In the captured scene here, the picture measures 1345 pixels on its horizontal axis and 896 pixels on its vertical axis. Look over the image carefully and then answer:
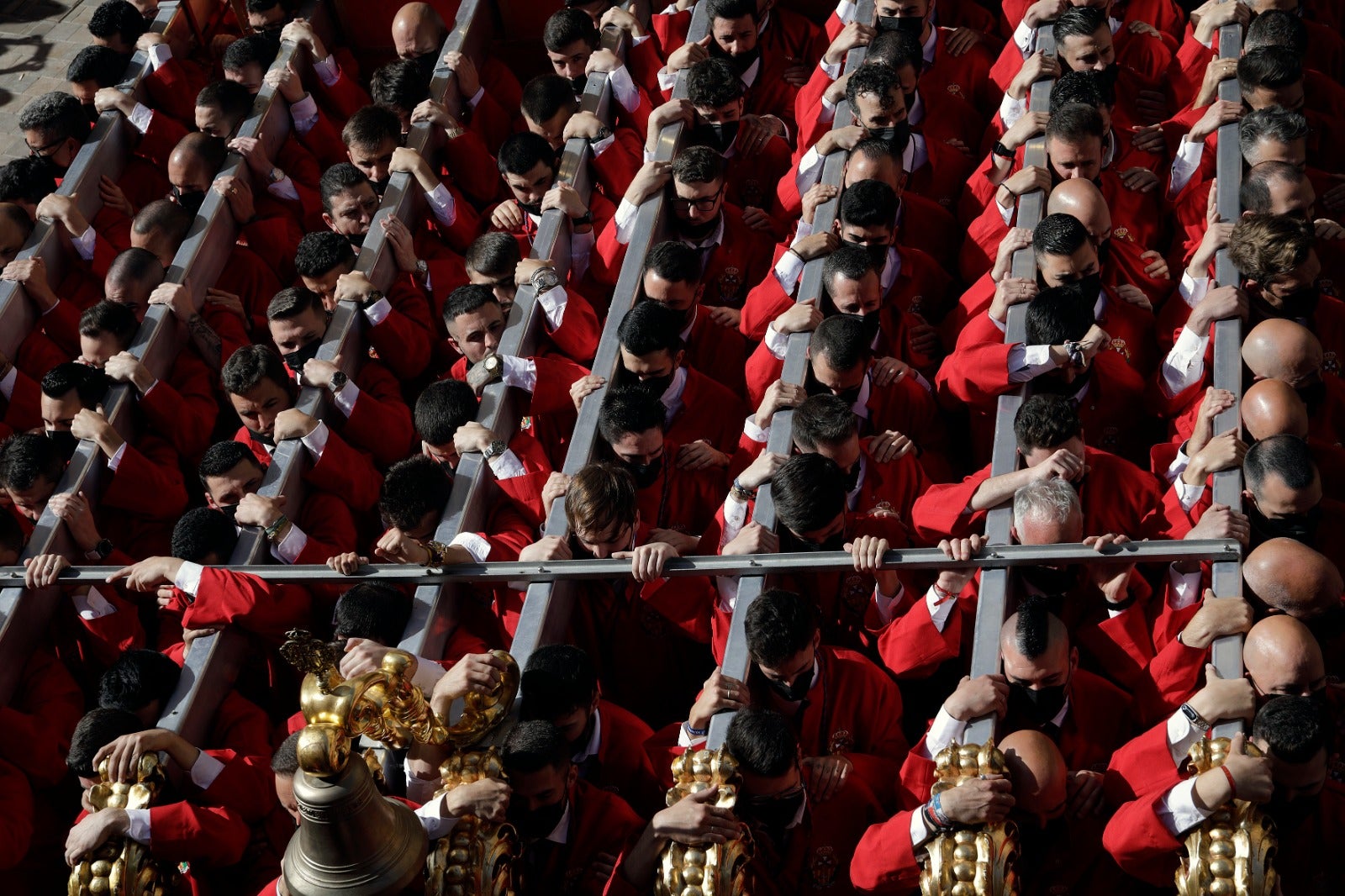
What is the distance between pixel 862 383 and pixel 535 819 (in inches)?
88.3

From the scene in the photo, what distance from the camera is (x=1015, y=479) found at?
593cm

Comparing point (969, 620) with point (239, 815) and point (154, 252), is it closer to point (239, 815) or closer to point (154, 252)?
point (239, 815)

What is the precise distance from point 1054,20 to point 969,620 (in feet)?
11.3

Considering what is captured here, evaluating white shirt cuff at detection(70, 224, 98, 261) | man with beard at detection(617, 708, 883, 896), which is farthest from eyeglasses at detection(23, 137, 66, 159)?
man with beard at detection(617, 708, 883, 896)

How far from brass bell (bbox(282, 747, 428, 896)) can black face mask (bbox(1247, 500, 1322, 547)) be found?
3159 mm

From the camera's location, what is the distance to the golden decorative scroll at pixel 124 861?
17.8 ft

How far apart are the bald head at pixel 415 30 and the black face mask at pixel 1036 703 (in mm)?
5077

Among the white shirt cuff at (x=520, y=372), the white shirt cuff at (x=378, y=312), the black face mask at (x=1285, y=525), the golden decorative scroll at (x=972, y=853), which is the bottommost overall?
the golden decorative scroll at (x=972, y=853)

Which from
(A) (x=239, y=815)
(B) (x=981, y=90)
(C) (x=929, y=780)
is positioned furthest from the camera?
(B) (x=981, y=90)

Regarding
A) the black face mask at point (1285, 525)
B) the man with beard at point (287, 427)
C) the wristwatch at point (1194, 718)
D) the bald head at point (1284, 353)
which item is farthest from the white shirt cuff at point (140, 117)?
the wristwatch at point (1194, 718)

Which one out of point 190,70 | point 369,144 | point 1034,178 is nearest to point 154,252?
point 369,144

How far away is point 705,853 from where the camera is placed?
4.97m

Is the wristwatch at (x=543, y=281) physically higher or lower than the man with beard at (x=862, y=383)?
higher

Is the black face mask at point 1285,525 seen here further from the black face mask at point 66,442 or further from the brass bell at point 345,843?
the black face mask at point 66,442
